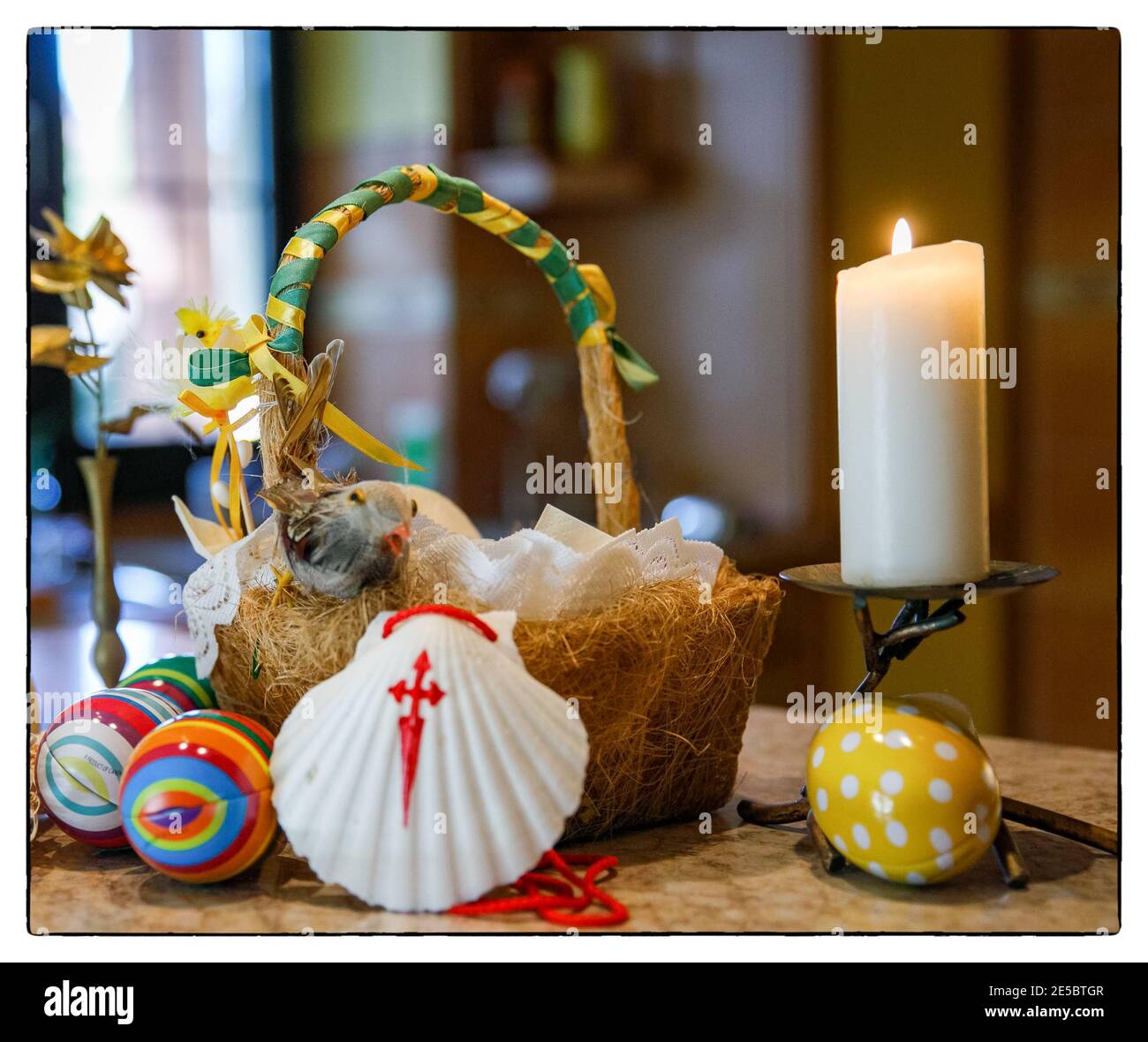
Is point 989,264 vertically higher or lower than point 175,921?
higher

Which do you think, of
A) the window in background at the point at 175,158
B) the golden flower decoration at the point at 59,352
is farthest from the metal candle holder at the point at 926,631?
the window in background at the point at 175,158

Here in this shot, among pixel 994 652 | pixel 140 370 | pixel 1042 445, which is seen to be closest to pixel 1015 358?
pixel 1042 445

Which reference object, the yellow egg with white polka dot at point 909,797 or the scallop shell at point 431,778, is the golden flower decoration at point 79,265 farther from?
the yellow egg with white polka dot at point 909,797

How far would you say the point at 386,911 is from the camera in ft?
1.85

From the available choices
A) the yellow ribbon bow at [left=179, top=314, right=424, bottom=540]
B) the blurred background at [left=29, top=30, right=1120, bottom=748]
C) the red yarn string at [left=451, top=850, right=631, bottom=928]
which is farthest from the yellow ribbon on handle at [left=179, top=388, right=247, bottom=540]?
the blurred background at [left=29, top=30, right=1120, bottom=748]

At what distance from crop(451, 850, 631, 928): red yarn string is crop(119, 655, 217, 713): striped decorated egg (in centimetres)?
25

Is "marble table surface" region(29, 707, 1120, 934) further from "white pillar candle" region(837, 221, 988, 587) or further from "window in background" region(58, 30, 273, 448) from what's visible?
"window in background" region(58, 30, 273, 448)

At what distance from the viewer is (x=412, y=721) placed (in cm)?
55

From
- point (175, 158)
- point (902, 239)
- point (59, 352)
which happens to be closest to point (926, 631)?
point (902, 239)

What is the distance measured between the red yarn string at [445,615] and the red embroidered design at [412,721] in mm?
31

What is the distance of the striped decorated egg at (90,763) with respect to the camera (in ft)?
2.09
